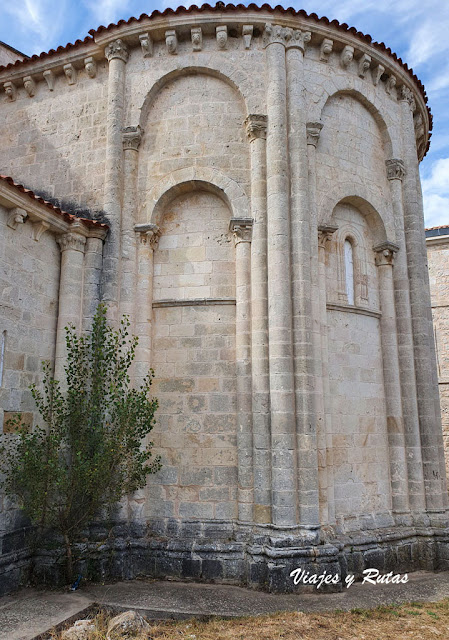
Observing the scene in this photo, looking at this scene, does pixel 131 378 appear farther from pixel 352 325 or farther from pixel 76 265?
pixel 352 325

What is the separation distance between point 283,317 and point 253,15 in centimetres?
517

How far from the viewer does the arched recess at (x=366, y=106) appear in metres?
8.85

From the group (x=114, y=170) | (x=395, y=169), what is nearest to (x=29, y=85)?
(x=114, y=170)

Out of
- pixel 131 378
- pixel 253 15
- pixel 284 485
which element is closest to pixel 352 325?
pixel 284 485

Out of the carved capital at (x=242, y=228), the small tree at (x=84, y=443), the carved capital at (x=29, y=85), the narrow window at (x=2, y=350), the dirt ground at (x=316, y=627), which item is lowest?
the dirt ground at (x=316, y=627)

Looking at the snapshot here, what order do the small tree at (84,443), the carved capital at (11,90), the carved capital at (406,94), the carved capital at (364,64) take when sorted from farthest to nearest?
the carved capital at (406,94), the carved capital at (11,90), the carved capital at (364,64), the small tree at (84,443)

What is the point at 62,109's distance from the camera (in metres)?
9.48

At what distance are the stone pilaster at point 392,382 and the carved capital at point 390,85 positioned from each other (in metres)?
3.23

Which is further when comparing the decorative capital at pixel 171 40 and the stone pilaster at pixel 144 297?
the decorative capital at pixel 171 40

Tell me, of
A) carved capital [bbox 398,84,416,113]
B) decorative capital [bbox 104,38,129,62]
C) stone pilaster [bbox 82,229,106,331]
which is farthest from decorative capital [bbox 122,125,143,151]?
carved capital [bbox 398,84,416,113]

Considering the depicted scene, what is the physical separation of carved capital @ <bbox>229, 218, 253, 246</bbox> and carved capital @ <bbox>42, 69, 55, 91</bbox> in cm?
465

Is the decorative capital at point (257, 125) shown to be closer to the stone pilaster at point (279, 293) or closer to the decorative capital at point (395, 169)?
the stone pilaster at point (279, 293)

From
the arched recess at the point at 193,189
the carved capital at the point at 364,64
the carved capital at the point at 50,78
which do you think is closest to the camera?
the arched recess at the point at 193,189

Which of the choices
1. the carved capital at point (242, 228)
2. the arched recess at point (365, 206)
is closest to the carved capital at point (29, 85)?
the carved capital at point (242, 228)
